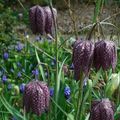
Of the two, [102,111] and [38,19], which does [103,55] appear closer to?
[102,111]

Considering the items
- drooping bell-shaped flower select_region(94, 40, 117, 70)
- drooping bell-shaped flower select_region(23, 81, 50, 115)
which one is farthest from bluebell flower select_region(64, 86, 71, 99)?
drooping bell-shaped flower select_region(94, 40, 117, 70)

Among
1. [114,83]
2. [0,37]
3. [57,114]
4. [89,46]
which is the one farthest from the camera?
[0,37]

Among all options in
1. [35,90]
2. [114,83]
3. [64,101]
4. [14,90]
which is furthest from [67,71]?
[35,90]

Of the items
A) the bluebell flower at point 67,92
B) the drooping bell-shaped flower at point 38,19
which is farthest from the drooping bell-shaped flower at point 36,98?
the bluebell flower at point 67,92

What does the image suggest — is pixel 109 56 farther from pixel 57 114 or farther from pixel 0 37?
pixel 0 37

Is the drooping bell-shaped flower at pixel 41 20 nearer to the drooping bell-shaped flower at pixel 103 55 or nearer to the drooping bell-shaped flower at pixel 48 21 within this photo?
the drooping bell-shaped flower at pixel 48 21

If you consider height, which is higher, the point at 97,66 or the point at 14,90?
the point at 97,66
